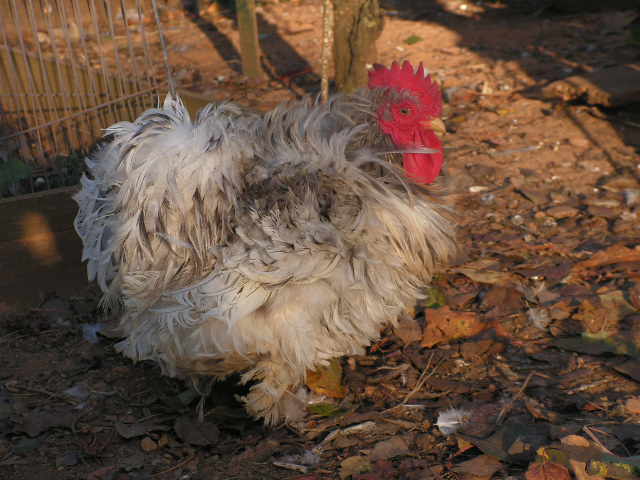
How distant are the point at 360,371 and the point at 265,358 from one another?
684 mm

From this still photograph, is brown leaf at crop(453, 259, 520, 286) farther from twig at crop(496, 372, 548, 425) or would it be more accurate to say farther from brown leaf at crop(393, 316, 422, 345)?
twig at crop(496, 372, 548, 425)

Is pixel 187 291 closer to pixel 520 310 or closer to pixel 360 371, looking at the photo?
pixel 360 371

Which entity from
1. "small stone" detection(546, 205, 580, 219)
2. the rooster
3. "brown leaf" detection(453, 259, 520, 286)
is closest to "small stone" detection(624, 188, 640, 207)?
"small stone" detection(546, 205, 580, 219)

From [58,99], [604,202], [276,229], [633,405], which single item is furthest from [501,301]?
[58,99]

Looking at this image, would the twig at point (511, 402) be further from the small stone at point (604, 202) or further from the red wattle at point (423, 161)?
the small stone at point (604, 202)

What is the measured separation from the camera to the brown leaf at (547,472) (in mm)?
2121

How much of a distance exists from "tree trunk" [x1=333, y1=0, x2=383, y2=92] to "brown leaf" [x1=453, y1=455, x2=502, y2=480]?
365 centimetres

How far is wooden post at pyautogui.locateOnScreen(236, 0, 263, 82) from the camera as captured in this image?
667cm

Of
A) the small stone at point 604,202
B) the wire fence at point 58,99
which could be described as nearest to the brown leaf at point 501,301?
the small stone at point 604,202

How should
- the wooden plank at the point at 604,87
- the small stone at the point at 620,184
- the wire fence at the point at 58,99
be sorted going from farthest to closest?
the wooden plank at the point at 604,87 → the small stone at the point at 620,184 → the wire fence at the point at 58,99

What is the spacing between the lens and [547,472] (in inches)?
84.4

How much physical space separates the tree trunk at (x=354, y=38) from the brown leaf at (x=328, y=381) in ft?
9.71

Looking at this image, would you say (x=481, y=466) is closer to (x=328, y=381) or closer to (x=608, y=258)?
(x=328, y=381)

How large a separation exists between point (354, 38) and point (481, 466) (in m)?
3.90
